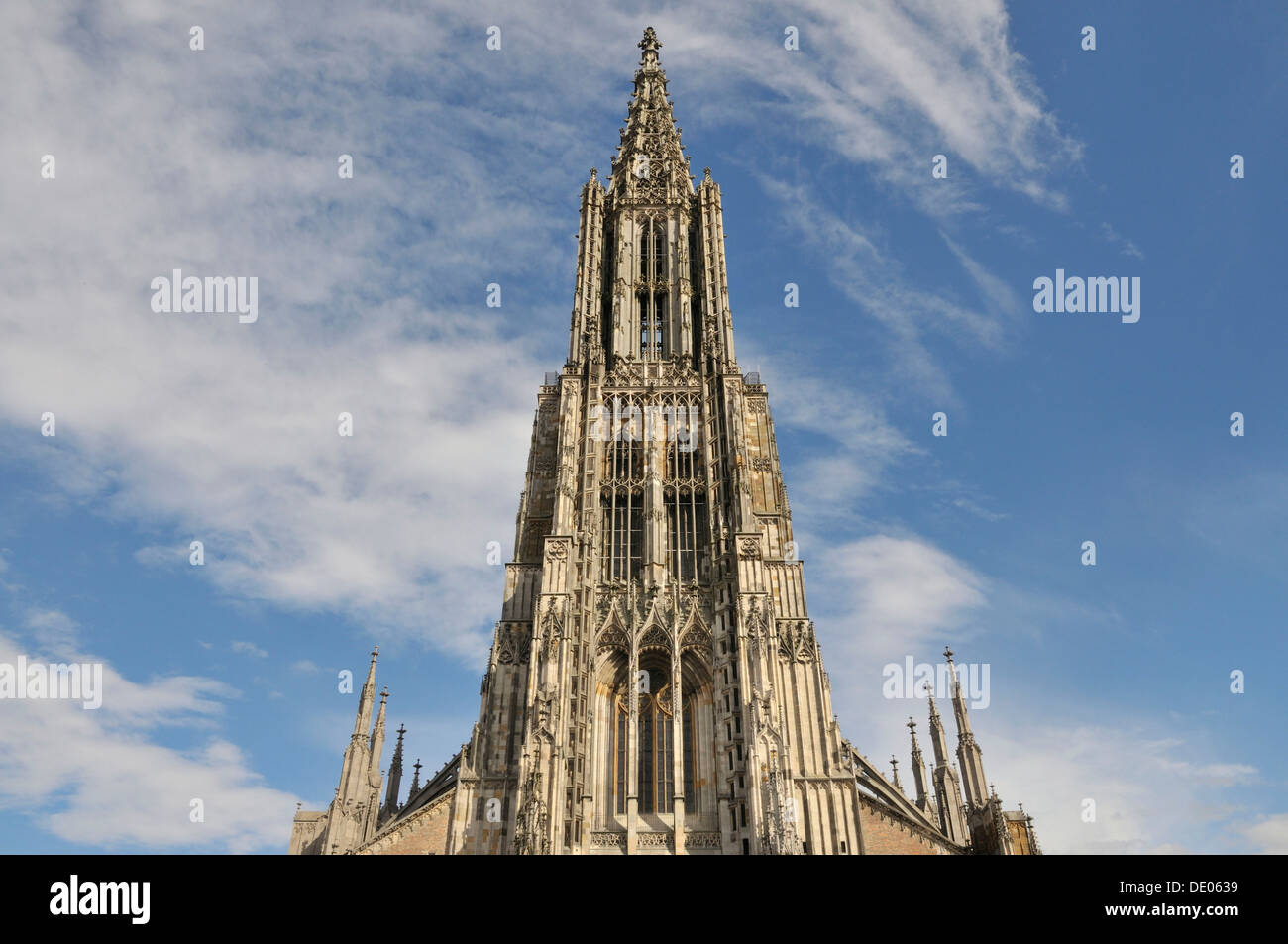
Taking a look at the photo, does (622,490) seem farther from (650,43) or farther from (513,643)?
(650,43)

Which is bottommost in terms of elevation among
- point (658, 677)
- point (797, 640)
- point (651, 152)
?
point (658, 677)

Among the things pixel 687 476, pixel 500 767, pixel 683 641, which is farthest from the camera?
pixel 687 476

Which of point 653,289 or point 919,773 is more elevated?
point 653,289

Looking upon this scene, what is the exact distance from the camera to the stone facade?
29953 mm

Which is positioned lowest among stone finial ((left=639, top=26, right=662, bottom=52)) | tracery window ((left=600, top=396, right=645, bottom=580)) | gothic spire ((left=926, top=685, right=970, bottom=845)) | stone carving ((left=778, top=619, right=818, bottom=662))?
gothic spire ((left=926, top=685, right=970, bottom=845))

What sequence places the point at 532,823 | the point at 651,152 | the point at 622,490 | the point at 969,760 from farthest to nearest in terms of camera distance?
the point at 651,152
the point at 622,490
the point at 969,760
the point at 532,823

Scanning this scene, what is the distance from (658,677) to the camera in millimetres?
34688

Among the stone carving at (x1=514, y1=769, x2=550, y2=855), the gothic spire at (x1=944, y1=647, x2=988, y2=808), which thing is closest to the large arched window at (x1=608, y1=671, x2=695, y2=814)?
the stone carving at (x1=514, y1=769, x2=550, y2=855)

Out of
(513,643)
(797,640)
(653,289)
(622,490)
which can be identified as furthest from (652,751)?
(653,289)

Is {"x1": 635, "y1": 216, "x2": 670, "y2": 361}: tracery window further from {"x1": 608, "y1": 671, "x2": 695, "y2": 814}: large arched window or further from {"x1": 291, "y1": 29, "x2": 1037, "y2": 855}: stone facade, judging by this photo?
{"x1": 608, "y1": 671, "x2": 695, "y2": 814}: large arched window

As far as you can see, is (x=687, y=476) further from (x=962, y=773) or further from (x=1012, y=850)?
(x=1012, y=850)
